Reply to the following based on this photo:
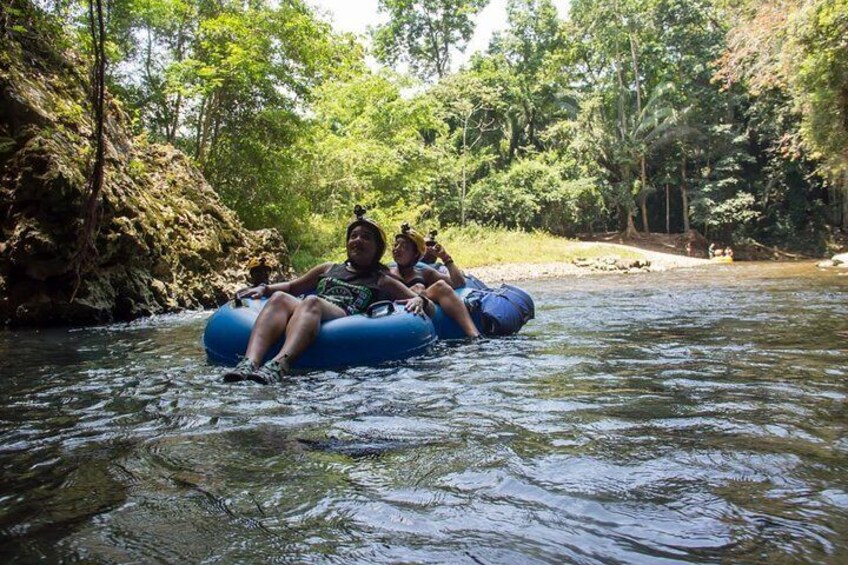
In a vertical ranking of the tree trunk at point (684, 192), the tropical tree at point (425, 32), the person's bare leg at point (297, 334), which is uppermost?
the tropical tree at point (425, 32)

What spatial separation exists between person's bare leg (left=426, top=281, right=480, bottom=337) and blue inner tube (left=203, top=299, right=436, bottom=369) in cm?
78

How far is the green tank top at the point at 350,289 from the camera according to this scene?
15.6 feet

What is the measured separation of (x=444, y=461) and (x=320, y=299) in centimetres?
232

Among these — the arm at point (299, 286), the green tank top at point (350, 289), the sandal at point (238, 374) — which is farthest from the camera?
the arm at point (299, 286)

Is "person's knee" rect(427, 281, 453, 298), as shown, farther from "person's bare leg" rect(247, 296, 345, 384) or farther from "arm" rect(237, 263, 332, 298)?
"person's bare leg" rect(247, 296, 345, 384)

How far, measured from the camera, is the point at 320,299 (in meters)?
4.35

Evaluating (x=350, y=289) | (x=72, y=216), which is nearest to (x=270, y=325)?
(x=350, y=289)

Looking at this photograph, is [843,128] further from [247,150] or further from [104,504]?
[104,504]

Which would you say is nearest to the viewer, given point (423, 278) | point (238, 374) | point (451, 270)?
point (238, 374)

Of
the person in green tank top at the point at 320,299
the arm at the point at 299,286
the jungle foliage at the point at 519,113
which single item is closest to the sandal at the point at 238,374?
the person in green tank top at the point at 320,299

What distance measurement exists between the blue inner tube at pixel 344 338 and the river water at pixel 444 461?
7.5 inches

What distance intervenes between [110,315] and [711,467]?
7641 mm

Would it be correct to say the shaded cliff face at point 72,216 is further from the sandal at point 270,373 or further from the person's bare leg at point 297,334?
the sandal at point 270,373

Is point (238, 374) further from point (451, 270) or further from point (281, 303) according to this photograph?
point (451, 270)
